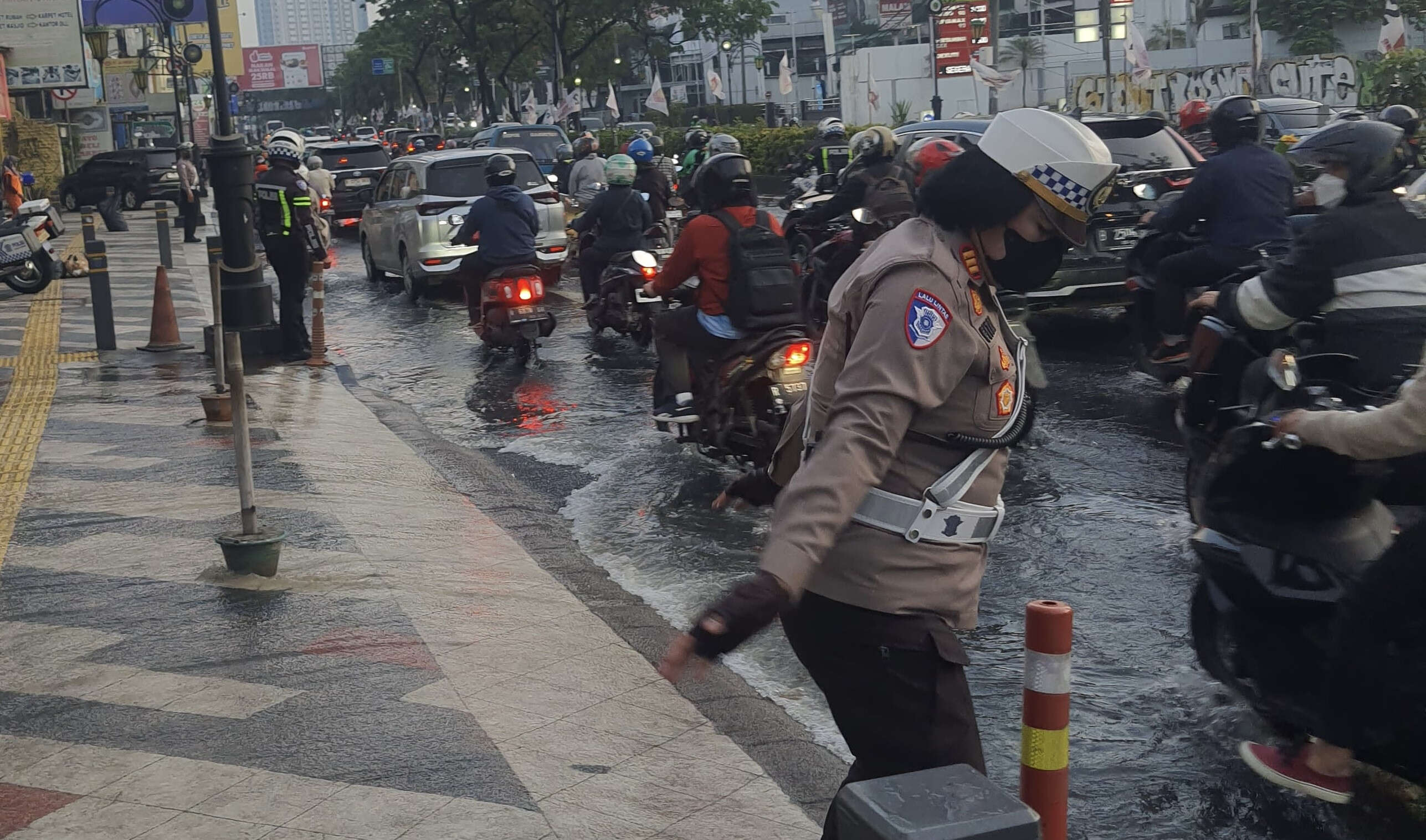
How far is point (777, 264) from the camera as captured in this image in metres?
8.15

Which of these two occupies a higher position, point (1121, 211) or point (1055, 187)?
point (1055, 187)

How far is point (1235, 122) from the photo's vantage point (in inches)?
357

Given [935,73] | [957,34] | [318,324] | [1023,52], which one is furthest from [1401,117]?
[1023,52]

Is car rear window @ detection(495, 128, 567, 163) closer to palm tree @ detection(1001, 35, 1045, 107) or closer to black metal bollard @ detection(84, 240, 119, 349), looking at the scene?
black metal bollard @ detection(84, 240, 119, 349)

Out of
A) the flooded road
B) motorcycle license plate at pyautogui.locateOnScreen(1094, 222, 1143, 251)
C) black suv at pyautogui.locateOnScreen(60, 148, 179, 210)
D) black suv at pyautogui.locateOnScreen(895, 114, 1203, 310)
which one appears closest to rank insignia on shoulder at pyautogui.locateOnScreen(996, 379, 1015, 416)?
the flooded road

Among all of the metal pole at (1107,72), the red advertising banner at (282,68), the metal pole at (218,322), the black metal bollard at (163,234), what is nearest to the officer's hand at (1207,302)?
the metal pole at (218,322)

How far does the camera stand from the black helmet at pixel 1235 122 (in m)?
9.06

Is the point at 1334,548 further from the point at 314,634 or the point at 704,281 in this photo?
the point at 704,281

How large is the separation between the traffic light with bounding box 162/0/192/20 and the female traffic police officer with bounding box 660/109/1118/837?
31.4 m

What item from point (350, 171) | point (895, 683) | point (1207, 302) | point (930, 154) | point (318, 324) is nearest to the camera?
point (895, 683)

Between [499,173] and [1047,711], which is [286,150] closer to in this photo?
[499,173]

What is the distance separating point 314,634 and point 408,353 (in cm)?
923

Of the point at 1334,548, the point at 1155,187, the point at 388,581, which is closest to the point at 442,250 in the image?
the point at 1155,187

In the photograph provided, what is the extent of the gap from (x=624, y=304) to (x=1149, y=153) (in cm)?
440
